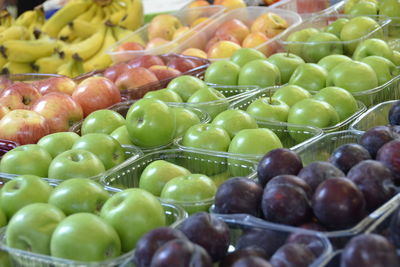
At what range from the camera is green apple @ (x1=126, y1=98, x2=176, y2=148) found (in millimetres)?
1758

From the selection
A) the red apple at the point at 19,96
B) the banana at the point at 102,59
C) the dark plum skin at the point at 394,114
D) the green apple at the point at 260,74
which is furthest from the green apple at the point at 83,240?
the banana at the point at 102,59

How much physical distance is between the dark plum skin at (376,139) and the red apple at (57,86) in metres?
1.32

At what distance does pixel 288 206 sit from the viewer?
3.71ft

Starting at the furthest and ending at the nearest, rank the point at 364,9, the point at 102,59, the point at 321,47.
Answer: the point at 102,59 → the point at 364,9 → the point at 321,47

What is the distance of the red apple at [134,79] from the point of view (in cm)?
246

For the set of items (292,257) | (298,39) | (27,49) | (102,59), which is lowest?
(102,59)

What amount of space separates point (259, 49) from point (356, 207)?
70.6 inches

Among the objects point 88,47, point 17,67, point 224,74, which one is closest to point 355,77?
point 224,74

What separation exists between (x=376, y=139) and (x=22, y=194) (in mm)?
823

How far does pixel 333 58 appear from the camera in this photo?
2328mm

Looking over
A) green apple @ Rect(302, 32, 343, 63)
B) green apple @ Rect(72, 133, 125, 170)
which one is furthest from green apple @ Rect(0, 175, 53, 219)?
green apple @ Rect(302, 32, 343, 63)

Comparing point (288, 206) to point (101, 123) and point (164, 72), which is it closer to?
point (101, 123)

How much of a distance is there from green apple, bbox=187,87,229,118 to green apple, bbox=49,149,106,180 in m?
0.55

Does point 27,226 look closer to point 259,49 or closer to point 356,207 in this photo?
point 356,207
